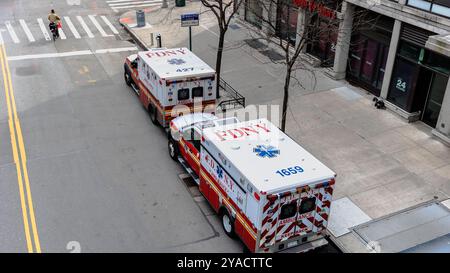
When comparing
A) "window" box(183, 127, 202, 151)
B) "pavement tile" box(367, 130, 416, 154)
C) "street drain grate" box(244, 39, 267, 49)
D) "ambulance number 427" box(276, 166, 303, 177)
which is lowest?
"pavement tile" box(367, 130, 416, 154)

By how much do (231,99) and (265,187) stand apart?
11.2m

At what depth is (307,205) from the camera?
1214 centimetres

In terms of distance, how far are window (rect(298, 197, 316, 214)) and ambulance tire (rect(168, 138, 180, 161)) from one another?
6261 millimetres

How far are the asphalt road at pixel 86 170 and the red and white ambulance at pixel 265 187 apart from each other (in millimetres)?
1427

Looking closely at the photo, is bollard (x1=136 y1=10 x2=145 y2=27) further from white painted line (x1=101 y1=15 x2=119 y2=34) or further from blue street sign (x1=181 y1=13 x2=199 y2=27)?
blue street sign (x1=181 y1=13 x2=199 y2=27)

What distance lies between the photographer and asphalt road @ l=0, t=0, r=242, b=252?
13.8 meters

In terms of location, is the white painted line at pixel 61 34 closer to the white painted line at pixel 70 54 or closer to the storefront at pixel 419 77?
the white painted line at pixel 70 54

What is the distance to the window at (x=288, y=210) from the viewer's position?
11828mm

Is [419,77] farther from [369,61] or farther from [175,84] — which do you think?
[175,84]

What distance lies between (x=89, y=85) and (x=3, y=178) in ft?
27.2

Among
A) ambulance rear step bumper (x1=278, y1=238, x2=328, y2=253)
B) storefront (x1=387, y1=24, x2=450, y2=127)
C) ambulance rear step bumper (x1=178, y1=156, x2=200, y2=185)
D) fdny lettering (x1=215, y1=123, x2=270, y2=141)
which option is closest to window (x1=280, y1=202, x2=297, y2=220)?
ambulance rear step bumper (x1=278, y1=238, x2=328, y2=253)

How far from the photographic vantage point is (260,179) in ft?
38.4

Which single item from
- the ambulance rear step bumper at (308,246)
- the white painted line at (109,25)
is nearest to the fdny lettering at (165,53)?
the ambulance rear step bumper at (308,246)
